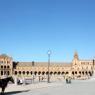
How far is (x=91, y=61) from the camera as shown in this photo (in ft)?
583

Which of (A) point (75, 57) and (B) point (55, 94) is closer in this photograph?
(B) point (55, 94)

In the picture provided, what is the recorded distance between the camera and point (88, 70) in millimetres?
174000

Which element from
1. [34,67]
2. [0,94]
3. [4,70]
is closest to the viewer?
[0,94]

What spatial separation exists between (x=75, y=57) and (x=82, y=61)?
14.7 ft

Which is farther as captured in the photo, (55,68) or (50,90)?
(55,68)

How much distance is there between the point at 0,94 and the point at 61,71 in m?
153

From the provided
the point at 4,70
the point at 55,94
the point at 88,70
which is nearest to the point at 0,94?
the point at 55,94

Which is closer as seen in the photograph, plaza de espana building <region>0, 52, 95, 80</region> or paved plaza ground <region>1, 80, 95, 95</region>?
paved plaza ground <region>1, 80, 95, 95</region>

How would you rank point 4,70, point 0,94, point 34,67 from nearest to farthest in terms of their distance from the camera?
point 0,94 → point 4,70 → point 34,67

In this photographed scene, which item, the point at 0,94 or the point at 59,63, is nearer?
the point at 0,94

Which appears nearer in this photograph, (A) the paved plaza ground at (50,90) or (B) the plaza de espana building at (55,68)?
(A) the paved plaza ground at (50,90)

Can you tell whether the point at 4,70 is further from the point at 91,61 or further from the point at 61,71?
the point at 91,61

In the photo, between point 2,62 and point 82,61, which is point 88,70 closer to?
point 82,61

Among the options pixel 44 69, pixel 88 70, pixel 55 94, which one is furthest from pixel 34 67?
pixel 55 94
